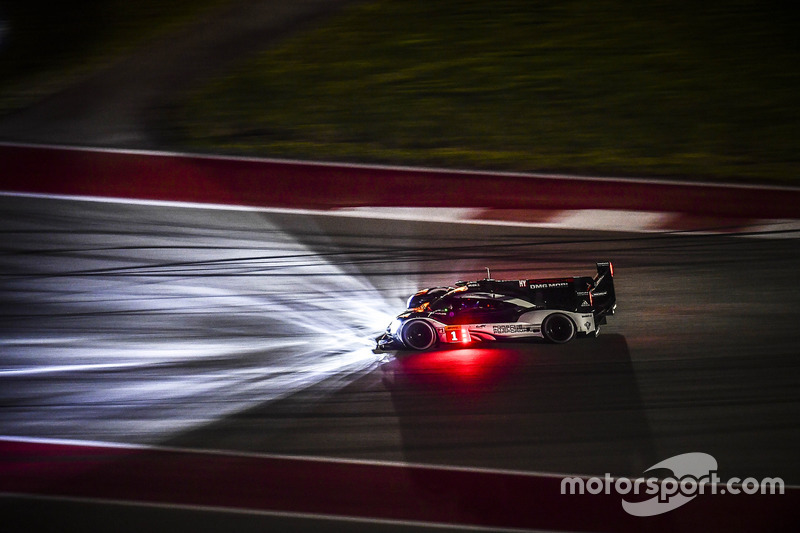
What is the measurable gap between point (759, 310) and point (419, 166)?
1.40 meters

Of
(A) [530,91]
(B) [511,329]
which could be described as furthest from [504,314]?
(A) [530,91]

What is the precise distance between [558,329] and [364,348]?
69cm

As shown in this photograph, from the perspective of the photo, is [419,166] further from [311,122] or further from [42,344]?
[42,344]

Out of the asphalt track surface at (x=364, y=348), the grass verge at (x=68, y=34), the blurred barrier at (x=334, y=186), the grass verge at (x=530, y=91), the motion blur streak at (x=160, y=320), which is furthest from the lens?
the grass verge at (x=68, y=34)

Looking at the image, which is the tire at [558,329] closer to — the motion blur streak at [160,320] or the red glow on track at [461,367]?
the red glow on track at [461,367]

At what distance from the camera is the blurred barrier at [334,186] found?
2494mm

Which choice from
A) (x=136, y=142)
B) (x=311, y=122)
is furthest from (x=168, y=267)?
(x=311, y=122)

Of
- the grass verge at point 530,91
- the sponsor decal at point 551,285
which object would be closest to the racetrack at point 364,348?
the sponsor decal at point 551,285

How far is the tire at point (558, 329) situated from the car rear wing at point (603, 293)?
0.11 metres

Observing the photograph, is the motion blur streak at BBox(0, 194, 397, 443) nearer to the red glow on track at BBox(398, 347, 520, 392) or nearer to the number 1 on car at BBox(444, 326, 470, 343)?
the red glow on track at BBox(398, 347, 520, 392)

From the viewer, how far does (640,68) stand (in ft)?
9.41

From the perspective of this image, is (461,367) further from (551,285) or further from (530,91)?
(530,91)

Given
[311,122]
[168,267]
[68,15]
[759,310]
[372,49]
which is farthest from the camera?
[68,15]

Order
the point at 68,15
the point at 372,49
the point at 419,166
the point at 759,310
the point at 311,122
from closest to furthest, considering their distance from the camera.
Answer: the point at 759,310, the point at 419,166, the point at 311,122, the point at 372,49, the point at 68,15
